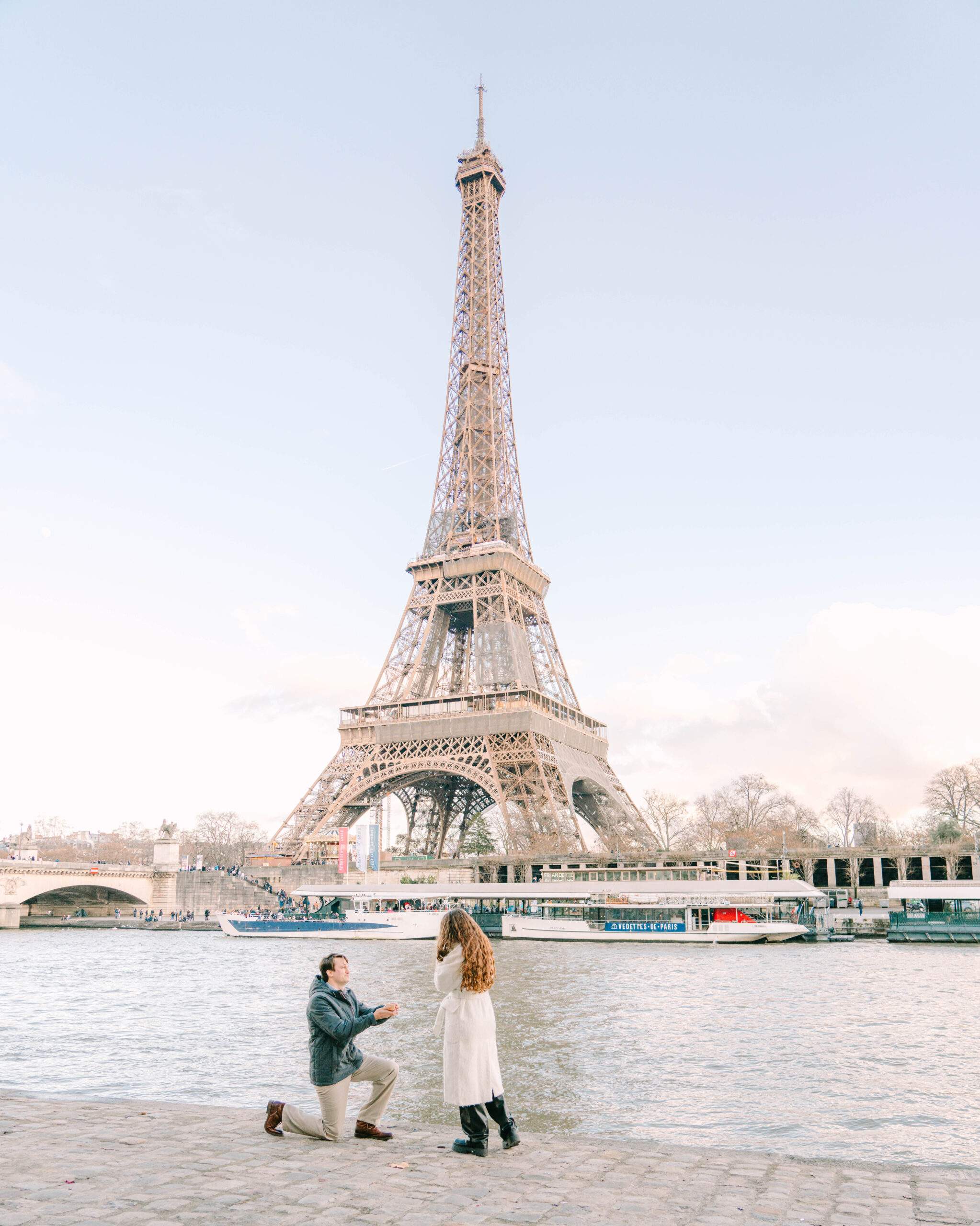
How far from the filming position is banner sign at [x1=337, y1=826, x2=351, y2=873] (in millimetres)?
62906

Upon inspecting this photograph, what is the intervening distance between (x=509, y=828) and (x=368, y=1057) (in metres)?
50.1

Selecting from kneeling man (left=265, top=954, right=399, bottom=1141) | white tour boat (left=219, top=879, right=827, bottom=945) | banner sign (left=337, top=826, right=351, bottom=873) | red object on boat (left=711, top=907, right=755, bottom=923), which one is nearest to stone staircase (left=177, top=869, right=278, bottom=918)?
banner sign (left=337, top=826, right=351, bottom=873)

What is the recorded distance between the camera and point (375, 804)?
227 feet

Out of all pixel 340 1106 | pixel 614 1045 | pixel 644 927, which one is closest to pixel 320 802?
pixel 644 927

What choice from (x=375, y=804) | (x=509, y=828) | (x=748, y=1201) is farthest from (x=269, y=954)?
(x=748, y=1201)

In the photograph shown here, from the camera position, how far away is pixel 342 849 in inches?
2473

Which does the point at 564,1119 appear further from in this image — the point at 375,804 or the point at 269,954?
the point at 375,804

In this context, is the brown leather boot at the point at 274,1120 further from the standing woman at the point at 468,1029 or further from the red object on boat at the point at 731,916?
the red object on boat at the point at 731,916

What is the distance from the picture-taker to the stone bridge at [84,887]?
61.8 meters

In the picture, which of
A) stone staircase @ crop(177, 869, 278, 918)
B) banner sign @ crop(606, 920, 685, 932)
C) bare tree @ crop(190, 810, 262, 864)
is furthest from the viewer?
bare tree @ crop(190, 810, 262, 864)

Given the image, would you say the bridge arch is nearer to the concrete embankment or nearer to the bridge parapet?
the bridge parapet

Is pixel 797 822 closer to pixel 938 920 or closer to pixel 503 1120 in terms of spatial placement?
pixel 938 920

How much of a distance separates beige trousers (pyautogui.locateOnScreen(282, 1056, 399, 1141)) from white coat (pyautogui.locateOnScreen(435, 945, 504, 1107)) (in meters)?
0.80

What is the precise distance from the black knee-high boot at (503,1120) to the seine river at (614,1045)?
2384mm
